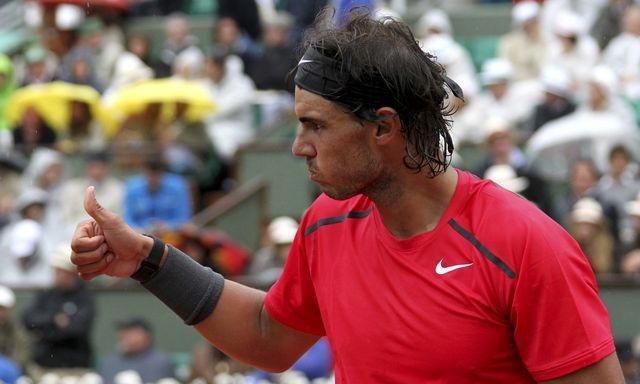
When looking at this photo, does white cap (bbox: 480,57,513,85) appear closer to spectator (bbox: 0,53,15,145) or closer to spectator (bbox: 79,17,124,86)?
spectator (bbox: 79,17,124,86)

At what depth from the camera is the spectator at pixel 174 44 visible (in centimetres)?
1567

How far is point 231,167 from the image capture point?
1405cm

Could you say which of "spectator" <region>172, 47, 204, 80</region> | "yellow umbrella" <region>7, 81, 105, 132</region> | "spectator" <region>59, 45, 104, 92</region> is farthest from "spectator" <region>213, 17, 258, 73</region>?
"yellow umbrella" <region>7, 81, 105, 132</region>

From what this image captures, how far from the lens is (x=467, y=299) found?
3.41 metres

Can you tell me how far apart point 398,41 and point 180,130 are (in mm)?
10500

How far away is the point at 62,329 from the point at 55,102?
388cm

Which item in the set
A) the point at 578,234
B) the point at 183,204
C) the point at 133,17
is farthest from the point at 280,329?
the point at 133,17

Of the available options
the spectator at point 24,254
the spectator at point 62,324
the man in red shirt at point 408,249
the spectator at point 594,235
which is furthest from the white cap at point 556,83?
the man in red shirt at point 408,249

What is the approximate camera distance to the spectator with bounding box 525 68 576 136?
1252 centimetres

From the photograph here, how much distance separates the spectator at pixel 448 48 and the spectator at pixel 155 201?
2582mm

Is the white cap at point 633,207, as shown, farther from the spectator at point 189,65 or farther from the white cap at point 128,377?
the spectator at point 189,65

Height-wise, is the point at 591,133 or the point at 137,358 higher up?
the point at 591,133

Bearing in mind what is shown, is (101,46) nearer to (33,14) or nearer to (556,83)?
(33,14)

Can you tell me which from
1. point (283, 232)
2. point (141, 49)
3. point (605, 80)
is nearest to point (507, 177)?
point (605, 80)
